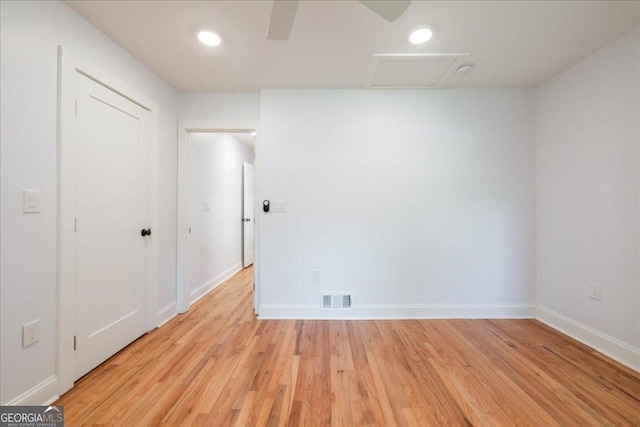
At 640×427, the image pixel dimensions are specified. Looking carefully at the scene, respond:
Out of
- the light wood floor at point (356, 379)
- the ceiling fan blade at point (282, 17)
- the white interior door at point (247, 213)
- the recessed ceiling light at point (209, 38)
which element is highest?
the recessed ceiling light at point (209, 38)

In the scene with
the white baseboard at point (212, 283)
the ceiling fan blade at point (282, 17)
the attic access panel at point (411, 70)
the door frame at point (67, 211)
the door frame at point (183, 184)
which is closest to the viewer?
the ceiling fan blade at point (282, 17)

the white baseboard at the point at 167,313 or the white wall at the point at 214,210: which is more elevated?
the white wall at the point at 214,210

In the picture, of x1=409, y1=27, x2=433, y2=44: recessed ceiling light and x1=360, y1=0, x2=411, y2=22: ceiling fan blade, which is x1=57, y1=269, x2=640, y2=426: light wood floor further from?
x1=409, y1=27, x2=433, y2=44: recessed ceiling light

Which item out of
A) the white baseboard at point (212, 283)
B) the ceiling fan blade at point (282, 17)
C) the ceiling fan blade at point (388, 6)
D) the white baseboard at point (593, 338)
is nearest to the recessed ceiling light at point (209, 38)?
the ceiling fan blade at point (282, 17)

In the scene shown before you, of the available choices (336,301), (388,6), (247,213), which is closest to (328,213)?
(336,301)

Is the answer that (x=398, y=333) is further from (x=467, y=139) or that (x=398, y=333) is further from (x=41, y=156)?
(x=41, y=156)

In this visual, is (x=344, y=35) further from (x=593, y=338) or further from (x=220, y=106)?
(x=593, y=338)

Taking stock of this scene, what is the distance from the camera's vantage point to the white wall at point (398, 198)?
2.64m

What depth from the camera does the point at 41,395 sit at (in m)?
1.42

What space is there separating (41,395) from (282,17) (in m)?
2.45

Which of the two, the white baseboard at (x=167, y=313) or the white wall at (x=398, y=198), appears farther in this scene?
the white wall at (x=398, y=198)

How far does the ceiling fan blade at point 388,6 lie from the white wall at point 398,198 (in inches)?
48.1

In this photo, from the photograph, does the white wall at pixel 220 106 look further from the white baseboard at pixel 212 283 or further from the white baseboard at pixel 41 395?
the white baseboard at pixel 41 395

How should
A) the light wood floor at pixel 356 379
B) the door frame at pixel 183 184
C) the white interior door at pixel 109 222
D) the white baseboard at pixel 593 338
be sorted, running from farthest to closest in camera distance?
the door frame at pixel 183 184 → the white baseboard at pixel 593 338 → the white interior door at pixel 109 222 → the light wood floor at pixel 356 379
